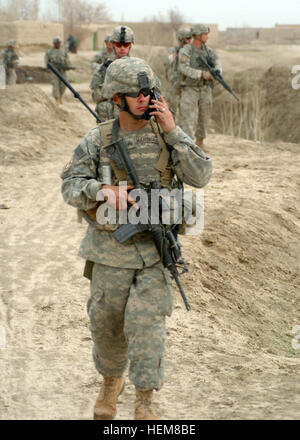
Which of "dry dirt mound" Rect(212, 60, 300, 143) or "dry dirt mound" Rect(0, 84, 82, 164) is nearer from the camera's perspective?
"dry dirt mound" Rect(0, 84, 82, 164)

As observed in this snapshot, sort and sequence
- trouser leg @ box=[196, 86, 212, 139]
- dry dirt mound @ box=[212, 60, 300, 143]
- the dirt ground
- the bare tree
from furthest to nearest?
1. the bare tree
2. dry dirt mound @ box=[212, 60, 300, 143]
3. trouser leg @ box=[196, 86, 212, 139]
4. the dirt ground

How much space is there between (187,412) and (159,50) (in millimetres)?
24323

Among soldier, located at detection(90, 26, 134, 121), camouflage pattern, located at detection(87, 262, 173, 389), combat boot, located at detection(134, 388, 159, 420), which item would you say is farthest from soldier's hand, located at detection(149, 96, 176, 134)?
soldier, located at detection(90, 26, 134, 121)

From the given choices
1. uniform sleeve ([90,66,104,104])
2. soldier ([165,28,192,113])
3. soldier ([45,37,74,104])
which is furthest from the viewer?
soldier ([45,37,74,104])

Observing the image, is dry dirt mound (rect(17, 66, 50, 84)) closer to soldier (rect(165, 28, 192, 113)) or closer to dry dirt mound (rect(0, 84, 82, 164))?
dry dirt mound (rect(0, 84, 82, 164))

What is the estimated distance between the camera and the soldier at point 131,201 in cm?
324

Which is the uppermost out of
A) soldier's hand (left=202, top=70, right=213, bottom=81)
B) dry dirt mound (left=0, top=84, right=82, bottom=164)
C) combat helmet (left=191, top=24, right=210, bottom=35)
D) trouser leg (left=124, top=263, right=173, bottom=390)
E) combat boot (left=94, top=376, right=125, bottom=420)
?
combat helmet (left=191, top=24, right=210, bottom=35)

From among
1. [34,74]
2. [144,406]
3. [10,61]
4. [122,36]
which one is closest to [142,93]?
[144,406]

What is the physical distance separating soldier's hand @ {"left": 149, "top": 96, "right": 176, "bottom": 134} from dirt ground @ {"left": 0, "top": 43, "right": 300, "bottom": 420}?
1445 millimetres

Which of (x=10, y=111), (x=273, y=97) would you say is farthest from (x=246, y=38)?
(x=10, y=111)

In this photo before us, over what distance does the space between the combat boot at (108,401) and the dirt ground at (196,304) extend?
0.52 ft

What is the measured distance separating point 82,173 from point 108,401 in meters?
1.11

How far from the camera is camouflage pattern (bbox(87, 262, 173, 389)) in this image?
3.24 meters

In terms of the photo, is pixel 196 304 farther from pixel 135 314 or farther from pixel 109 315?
pixel 135 314
